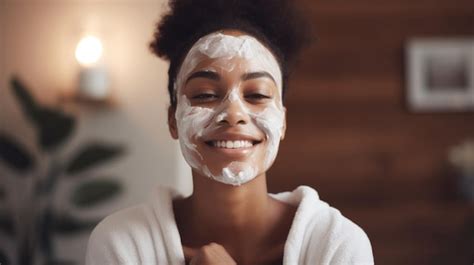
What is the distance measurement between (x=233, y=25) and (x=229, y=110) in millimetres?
125

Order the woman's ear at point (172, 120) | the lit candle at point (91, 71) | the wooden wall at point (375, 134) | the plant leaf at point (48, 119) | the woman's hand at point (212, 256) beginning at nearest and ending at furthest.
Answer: the woman's hand at point (212, 256) → the woman's ear at point (172, 120) → the plant leaf at point (48, 119) → the lit candle at point (91, 71) → the wooden wall at point (375, 134)

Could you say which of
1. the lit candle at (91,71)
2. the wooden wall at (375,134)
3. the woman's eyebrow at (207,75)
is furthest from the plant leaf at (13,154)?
the woman's eyebrow at (207,75)

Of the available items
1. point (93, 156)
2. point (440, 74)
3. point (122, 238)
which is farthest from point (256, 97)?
point (440, 74)

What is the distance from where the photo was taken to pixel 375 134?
2094 millimetres

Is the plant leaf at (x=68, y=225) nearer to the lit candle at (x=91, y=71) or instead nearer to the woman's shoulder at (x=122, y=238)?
the lit candle at (x=91, y=71)

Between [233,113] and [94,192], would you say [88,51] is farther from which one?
[233,113]

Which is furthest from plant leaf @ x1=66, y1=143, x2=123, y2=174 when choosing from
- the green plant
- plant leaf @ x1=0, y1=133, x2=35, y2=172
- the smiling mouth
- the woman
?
the smiling mouth

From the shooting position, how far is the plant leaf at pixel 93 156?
5.54ft

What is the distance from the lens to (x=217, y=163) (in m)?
0.66

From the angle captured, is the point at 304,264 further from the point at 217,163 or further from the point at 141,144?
the point at 141,144

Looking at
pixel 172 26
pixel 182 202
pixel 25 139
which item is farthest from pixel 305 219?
pixel 25 139

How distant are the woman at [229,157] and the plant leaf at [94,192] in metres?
1.00

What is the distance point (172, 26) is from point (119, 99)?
1213mm

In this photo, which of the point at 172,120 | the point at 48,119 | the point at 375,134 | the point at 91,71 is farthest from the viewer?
the point at 375,134
